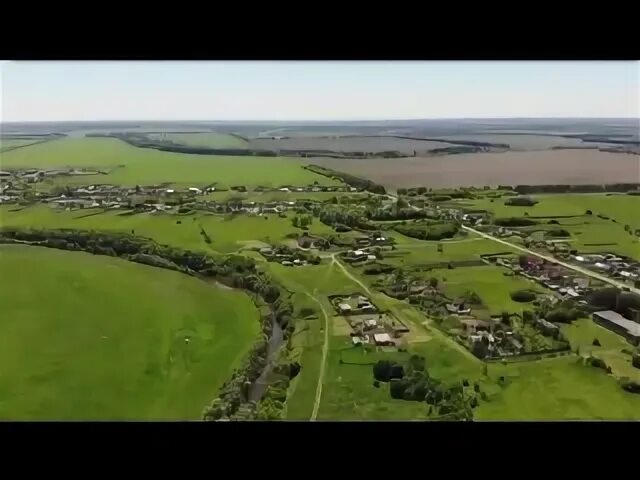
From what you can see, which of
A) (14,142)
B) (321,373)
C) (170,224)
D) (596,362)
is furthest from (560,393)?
(14,142)

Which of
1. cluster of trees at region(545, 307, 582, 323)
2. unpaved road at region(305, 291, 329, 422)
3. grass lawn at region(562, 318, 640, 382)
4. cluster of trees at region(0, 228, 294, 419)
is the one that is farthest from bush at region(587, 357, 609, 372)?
cluster of trees at region(0, 228, 294, 419)

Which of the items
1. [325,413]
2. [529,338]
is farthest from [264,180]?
[529,338]

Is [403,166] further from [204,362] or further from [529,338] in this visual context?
[204,362]

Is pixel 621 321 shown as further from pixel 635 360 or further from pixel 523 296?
pixel 523 296

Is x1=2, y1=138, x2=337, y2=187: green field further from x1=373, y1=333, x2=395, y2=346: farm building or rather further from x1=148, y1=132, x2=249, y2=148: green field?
x1=373, y1=333, x2=395, y2=346: farm building

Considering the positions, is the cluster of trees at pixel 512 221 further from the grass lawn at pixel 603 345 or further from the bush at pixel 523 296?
the grass lawn at pixel 603 345
